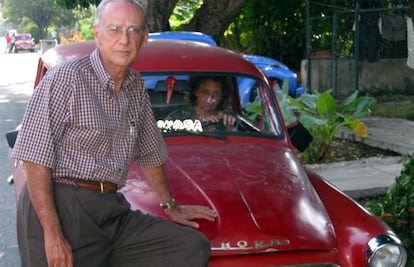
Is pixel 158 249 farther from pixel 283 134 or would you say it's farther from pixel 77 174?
pixel 283 134

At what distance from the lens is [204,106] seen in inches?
176

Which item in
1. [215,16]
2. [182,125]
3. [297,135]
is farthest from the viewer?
[215,16]

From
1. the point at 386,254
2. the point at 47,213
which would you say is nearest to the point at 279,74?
the point at 386,254

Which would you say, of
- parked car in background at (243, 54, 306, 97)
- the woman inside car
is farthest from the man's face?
parked car in background at (243, 54, 306, 97)

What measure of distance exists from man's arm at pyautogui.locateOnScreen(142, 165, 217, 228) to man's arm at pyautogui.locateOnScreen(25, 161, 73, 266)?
0.69 metres

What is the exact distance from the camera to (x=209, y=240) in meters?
3.08

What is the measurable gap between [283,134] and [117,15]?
1898 millimetres

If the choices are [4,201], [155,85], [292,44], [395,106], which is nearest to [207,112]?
[155,85]

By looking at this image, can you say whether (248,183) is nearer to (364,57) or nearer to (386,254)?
(386,254)

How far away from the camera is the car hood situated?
312cm

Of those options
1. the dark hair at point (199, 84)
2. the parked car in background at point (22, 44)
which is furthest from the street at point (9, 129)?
the parked car in background at point (22, 44)

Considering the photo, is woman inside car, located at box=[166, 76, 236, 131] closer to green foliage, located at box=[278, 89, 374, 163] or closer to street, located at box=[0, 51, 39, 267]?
street, located at box=[0, 51, 39, 267]

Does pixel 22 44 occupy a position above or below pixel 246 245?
below

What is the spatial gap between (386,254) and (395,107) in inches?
402
